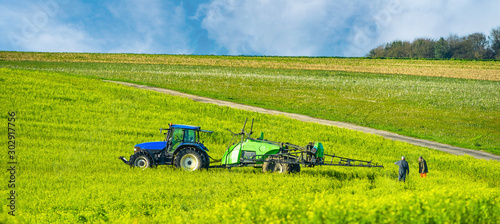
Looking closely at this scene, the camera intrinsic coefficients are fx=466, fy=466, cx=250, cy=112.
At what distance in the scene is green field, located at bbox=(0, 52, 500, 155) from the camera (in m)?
53.7

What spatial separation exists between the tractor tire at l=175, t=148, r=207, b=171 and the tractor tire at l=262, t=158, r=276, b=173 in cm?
283

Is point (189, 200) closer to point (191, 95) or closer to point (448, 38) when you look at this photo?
point (191, 95)

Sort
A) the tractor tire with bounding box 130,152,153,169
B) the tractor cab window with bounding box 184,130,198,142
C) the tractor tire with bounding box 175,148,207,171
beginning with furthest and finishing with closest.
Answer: the tractor cab window with bounding box 184,130,198,142 < the tractor tire with bounding box 130,152,153,169 < the tractor tire with bounding box 175,148,207,171

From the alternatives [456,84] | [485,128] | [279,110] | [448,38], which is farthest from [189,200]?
[448,38]

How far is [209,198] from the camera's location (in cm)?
1688

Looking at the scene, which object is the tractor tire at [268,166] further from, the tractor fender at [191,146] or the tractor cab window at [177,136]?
the tractor cab window at [177,136]

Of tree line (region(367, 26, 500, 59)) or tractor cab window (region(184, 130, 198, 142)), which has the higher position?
tree line (region(367, 26, 500, 59))

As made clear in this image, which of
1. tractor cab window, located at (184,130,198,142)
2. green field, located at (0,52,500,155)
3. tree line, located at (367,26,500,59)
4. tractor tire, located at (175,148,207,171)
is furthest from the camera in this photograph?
tree line, located at (367,26,500,59)

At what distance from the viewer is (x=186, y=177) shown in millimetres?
20531

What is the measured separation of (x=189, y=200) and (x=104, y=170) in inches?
320

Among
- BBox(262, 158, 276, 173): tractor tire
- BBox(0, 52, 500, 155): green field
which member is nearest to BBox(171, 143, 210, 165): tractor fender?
BBox(262, 158, 276, 173): tractor tire

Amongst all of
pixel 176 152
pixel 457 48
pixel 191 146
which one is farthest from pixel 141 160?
pixel 457 48

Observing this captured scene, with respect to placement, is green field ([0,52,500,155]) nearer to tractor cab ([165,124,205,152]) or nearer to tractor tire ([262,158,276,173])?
tractor tire ([262,158,276,173])

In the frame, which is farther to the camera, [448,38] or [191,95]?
[448,38]
